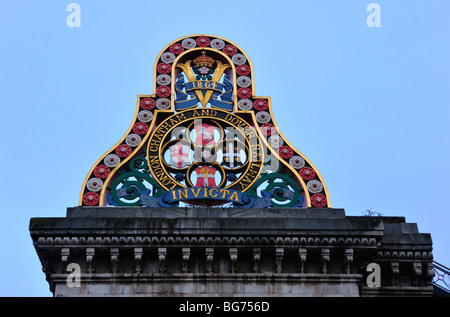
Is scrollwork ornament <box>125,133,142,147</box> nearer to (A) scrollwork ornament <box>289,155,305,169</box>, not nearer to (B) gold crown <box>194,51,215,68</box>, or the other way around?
(B) gold crown <box>194,51,215,68</box>

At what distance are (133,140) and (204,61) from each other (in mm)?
4992

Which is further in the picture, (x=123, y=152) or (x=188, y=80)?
(x=188, y=80)

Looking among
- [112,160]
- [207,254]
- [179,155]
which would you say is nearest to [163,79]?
[179,155]

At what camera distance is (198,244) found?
24047mm

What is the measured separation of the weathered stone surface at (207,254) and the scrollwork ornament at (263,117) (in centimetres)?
558

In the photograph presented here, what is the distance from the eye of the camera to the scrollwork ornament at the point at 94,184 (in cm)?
2655

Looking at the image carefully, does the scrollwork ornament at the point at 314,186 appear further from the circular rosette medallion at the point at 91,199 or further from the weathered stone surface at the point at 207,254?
the circular rosette medallion at the point at 91,199

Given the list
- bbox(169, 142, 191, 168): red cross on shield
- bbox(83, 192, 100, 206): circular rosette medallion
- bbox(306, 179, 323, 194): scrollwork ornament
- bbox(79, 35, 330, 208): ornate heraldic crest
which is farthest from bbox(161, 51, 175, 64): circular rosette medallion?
bbox(306, 179, 323, 194): scrollwork ornament

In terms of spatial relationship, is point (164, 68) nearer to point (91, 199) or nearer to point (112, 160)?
point (112, 160)

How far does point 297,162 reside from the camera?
2781 cm
